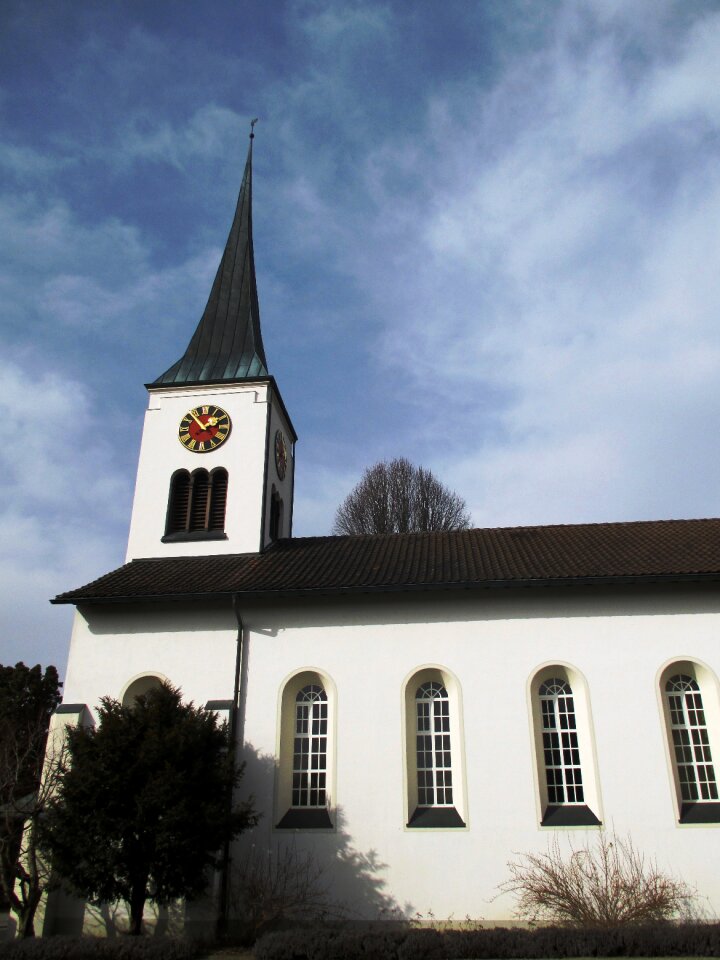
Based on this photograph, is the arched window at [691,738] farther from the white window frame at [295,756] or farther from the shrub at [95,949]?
the shrub at [95,949]

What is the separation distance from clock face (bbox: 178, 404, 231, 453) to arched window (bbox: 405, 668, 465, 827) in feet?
31.8

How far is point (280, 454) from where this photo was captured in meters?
23.5

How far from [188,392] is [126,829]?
1336 cm

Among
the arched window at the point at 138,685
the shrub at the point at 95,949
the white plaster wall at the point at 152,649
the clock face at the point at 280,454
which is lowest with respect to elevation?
the shrub at the point at 95,949

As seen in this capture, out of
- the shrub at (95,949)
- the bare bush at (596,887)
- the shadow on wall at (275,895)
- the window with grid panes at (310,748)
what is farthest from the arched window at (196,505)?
the bare bush at (596,887)

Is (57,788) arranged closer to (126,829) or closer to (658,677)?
(126,829)

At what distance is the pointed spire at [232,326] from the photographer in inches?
912

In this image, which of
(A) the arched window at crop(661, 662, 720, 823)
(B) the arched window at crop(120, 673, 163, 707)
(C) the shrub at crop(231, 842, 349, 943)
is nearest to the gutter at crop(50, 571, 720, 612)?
(B) the arched window at crop(120, 673, 163, 707)

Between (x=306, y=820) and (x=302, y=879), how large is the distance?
3.42 feet

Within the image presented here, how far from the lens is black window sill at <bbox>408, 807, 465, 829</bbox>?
1451 cm

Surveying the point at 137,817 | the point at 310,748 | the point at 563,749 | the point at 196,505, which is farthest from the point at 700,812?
the point at 196,505

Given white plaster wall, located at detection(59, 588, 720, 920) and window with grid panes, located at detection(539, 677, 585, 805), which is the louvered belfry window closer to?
white plaster wall, located at detection(59, 588, 720, 920)

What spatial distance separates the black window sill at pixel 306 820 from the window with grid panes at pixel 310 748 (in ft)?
0.63

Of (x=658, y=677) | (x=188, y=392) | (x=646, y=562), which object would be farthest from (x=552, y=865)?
(x=188, y=392)
